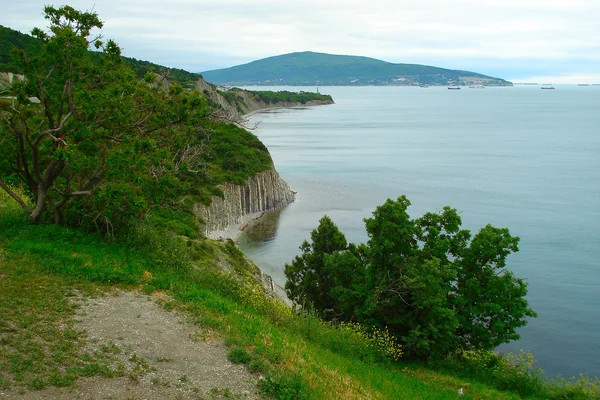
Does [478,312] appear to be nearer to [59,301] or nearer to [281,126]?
[59,301]

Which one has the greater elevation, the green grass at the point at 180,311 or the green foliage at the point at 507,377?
→ the green grass at the point at 180,311

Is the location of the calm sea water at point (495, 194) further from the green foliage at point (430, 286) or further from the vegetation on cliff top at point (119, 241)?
the vegetation on cliff top at point (119, 241)

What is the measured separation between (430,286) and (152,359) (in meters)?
14.2

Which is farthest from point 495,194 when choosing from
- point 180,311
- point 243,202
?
point 180,311

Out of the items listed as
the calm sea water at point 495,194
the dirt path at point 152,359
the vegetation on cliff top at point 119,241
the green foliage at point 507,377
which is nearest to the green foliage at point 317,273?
the vegetation on cliff top at point 119,241

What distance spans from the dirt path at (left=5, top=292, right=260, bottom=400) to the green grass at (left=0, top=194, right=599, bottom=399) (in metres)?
0.28

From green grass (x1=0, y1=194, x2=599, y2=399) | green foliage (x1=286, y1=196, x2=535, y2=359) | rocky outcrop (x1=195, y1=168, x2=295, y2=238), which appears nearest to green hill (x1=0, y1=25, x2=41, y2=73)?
rocky outcrop (x1=195, y1=168, x2=295, y2=238)

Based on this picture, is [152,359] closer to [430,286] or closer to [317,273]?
[430,286]

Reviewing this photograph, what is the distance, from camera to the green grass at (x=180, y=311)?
11.1m

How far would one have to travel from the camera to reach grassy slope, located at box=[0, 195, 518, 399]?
1107 centimetres

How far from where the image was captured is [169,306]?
14508 millimetres

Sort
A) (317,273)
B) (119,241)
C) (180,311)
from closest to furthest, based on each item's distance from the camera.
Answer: (180,311) < (119,241) < (317,273)

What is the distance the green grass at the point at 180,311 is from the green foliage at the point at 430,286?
1.96 meters

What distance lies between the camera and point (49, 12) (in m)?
17.1
